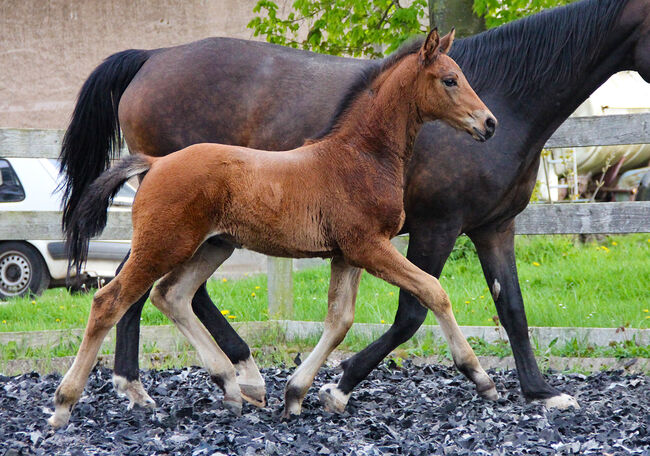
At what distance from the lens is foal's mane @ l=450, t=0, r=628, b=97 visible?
4500 mm

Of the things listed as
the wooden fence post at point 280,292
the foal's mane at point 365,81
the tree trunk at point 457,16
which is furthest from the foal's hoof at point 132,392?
the tree trunk at point 457,16

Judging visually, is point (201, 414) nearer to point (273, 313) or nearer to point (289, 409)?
point (289, 409)

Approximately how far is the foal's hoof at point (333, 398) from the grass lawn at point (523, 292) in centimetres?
208

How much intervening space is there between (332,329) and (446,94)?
129 centimetres

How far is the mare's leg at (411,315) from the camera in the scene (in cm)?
445

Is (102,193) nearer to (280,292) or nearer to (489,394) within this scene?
(489,394)

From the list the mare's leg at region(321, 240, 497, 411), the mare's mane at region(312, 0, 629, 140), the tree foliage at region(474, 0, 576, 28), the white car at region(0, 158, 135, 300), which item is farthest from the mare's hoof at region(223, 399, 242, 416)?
the white car at region(0, 158, 135, 300)

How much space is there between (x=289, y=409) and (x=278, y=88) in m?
1.80

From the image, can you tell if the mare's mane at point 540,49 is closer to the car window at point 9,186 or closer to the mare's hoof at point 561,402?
the mare's hoof at point 561,402

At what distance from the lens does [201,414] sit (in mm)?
4285

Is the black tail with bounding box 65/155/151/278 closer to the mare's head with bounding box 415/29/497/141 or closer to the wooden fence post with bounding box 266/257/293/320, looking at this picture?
the mare's head with bounding box 415/29/497/141

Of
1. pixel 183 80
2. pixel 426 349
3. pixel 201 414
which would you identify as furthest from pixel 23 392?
pixel 426 349

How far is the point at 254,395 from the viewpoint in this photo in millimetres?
4523

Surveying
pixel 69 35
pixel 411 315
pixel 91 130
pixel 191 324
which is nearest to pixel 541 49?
pixel 411 315
